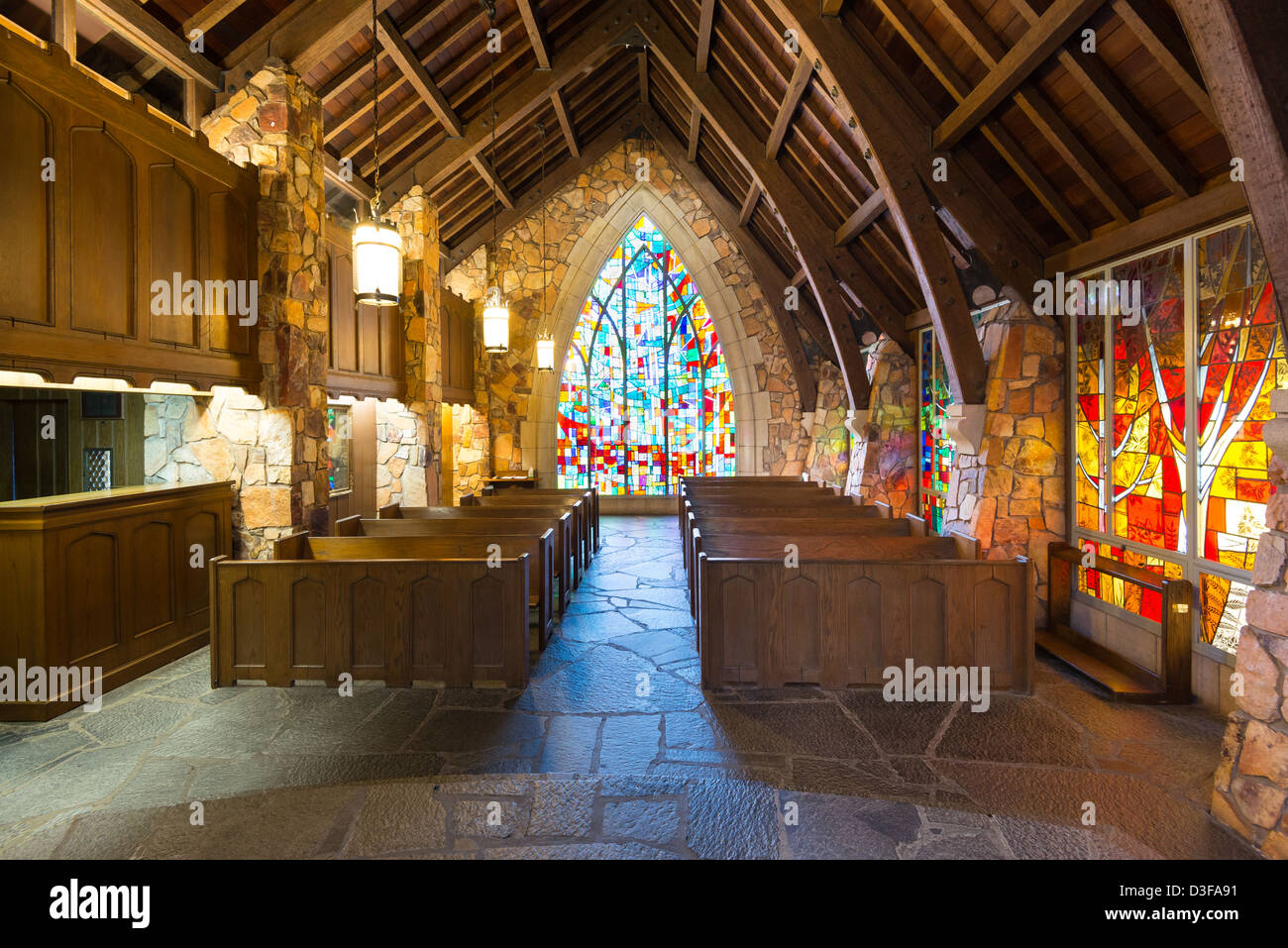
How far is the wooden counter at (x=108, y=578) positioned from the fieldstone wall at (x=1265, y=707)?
5.35 m

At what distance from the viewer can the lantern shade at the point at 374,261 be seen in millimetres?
4289

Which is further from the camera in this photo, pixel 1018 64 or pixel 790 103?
pixel 790 103

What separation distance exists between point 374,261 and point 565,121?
582cm

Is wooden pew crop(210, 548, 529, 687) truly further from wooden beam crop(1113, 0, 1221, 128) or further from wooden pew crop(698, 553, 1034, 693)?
wooden beam crop(1113, 0, 1221, 128)

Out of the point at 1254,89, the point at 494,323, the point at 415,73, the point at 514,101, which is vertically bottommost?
the point at 1254,89

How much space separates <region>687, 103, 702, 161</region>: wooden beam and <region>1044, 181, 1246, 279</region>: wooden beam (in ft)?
17.3

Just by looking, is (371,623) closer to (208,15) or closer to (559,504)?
(559,504)

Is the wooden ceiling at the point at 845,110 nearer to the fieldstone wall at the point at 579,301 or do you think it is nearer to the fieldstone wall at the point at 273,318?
the fieldstone wall at the point at 273,318

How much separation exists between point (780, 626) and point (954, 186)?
11.7 ft

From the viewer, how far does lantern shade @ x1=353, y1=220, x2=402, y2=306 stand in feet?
14.1

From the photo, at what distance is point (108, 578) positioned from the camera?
377 centimetres

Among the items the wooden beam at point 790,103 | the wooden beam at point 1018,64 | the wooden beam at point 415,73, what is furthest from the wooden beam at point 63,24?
the wooden beam at point 1018,64

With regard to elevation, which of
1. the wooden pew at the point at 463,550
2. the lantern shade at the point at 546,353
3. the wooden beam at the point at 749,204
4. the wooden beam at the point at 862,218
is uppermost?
the wooden beam at the point at 749,204

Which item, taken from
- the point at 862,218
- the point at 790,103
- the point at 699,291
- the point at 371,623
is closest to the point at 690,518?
the point at 371,623
